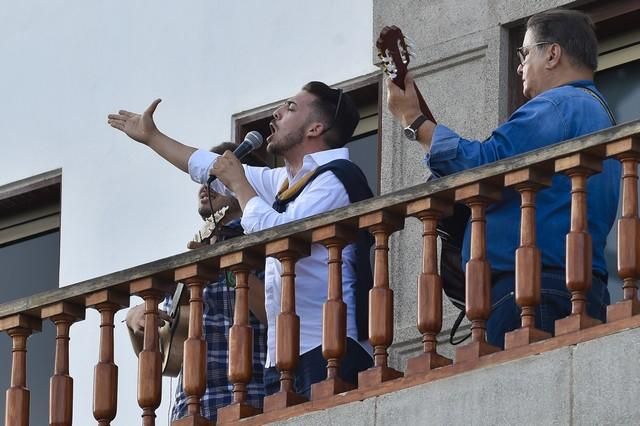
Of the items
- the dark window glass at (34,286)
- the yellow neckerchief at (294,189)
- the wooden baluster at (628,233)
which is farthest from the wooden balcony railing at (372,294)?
the dark window glass at (34,286)

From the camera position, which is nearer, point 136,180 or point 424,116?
point 424,116

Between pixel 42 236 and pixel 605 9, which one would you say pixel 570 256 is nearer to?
pixel 605 9

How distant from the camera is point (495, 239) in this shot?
10250mm

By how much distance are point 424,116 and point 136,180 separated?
10.5 ft

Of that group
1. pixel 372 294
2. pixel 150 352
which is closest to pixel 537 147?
pixel 372 294

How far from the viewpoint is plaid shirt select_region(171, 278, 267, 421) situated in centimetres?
1086

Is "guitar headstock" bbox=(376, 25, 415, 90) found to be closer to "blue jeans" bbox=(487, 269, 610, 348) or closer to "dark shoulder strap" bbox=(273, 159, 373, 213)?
"dark shoulder strap" bbox=(273, 159, 373, 213)

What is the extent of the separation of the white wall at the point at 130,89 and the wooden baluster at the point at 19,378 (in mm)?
1540

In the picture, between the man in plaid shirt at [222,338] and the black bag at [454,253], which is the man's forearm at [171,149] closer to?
the man in plaid shirt at [222,338]

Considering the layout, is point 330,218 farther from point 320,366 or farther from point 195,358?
point 195,358

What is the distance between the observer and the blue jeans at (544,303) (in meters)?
10.0

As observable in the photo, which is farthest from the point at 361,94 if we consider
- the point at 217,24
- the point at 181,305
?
the point at 181,305

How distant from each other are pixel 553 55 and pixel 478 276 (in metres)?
1.00

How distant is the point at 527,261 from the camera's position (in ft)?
32.6
